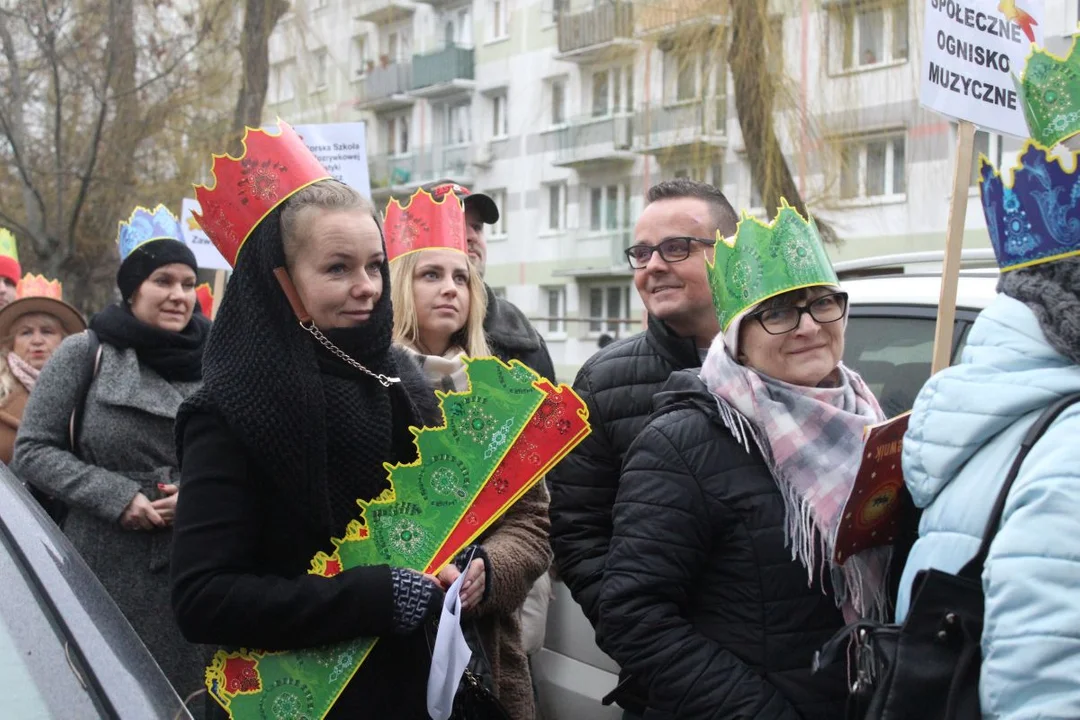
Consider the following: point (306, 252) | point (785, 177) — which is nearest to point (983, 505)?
point (306, 252)

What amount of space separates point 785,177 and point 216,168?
27.9ft

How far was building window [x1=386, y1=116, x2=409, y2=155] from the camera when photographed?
37750mm

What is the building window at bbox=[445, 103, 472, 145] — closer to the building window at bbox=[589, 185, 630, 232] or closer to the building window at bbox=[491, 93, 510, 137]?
the building window at bbox=[491, 93, 510, 137]

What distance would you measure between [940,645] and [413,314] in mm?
2241

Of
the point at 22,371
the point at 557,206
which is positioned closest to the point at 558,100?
the point at 557,206

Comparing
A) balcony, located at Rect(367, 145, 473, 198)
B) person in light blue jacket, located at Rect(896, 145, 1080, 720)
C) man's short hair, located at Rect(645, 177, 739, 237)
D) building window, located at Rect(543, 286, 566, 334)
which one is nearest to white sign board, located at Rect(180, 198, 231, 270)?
man's short hair, located at Rect(645, 177, 739, 237)

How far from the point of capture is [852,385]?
101 inches

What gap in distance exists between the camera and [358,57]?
37281mm

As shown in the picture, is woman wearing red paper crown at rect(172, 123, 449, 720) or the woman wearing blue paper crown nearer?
woman wearing red paper crown at rect(172, 123, 449, 720)

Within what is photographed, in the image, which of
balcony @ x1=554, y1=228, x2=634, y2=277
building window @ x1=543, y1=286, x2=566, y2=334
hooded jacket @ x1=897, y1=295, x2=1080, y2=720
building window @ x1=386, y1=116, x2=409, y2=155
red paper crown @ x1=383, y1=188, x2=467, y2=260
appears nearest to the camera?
hooded jacket @ x1=897, y1=295, x2=1080, y2=720

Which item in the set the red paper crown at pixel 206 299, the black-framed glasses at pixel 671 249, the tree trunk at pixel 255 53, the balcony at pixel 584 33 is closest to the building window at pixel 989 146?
the balcony at pixel 584 33

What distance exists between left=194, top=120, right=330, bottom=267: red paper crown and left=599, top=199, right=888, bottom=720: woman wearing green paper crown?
0.91 meters

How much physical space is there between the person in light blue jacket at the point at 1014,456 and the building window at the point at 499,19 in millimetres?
32236

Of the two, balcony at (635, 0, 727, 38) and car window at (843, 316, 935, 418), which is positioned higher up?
balcony at (635, 0, 727, 38)
